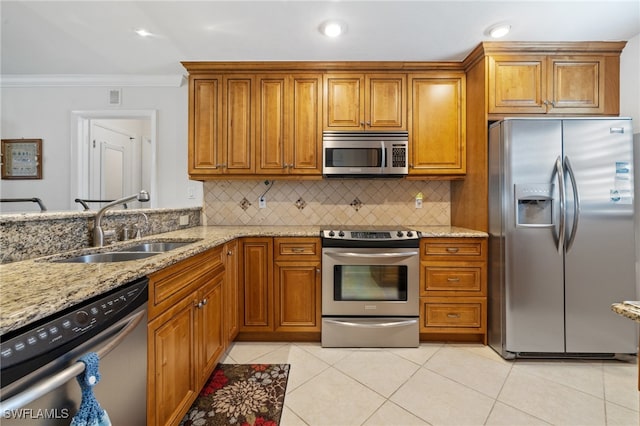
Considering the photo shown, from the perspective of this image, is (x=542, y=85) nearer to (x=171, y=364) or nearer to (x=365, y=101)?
(x=365, y=101)

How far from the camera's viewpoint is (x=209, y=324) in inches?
65.7

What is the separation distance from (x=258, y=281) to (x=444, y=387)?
59.0 inches

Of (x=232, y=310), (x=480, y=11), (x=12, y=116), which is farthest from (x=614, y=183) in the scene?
(x=12, y=116)

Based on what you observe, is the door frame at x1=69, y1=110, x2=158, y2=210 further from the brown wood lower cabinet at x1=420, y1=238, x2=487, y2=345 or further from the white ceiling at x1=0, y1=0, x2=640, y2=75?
the brown wood lower cabinet at x1=420, y1=238, x2=487, y2=345

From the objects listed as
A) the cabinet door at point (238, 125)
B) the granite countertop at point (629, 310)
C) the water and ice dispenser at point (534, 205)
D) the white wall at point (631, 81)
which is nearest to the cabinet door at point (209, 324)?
the cabinet door at point (238, 125)

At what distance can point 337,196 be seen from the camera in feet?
9.40

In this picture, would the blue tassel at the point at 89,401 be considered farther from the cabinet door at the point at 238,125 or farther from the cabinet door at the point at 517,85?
the cabinet door at the point at 517,85

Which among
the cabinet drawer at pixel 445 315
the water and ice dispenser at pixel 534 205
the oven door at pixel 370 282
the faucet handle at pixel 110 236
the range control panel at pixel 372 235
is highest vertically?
the water and ice dispenser at pixel 534 205

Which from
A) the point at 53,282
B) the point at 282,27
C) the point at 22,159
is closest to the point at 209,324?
the point at 53,282

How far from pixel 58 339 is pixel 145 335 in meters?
0.38

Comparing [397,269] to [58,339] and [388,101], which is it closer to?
[388,101]

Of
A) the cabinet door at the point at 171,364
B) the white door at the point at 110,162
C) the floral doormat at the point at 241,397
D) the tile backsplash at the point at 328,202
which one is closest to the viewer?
the cabinet door at the point at 171,364

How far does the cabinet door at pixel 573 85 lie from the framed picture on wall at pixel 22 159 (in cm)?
508

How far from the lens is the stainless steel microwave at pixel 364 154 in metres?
2.47
